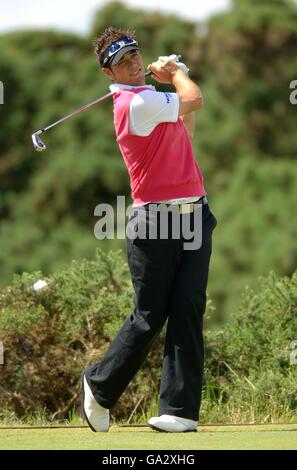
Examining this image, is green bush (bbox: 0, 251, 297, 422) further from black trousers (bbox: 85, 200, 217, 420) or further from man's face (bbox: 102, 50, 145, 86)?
man's face (bbox: 102, 50, 145, 86)

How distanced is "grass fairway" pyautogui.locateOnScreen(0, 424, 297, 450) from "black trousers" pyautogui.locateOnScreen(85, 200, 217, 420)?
9.0 inches

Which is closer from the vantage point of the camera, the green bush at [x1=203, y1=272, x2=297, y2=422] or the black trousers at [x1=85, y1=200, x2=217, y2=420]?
the black trousers at [x1=85, y1=200, x2=217, y2=420]

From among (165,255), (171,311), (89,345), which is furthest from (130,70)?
(89,345)

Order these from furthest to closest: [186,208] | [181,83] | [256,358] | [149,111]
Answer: [256,358] → [181,83] → [186,208] → [149,111]

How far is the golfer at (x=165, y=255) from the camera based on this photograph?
6.07 m

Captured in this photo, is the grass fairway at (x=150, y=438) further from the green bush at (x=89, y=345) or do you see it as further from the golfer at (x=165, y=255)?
the green bush at (x=89, y=345)

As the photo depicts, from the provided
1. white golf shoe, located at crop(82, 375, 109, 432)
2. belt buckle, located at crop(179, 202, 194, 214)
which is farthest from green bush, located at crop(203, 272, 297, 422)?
belt buckle, located at crop(179, 202, 194, 214)

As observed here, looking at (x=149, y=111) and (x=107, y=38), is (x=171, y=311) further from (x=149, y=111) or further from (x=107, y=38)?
(x=107, y=38)

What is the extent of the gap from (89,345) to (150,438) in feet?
6.90

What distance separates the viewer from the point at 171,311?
6.14 m

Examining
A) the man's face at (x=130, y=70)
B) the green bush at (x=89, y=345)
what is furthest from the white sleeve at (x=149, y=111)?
the green bush at (x=89, y=345)

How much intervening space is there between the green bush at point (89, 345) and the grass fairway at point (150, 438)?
1298mm

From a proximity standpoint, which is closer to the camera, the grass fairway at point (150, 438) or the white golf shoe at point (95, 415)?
the grass fairway at point (150, 438)

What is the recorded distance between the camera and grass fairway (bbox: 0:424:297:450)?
5461 mm
